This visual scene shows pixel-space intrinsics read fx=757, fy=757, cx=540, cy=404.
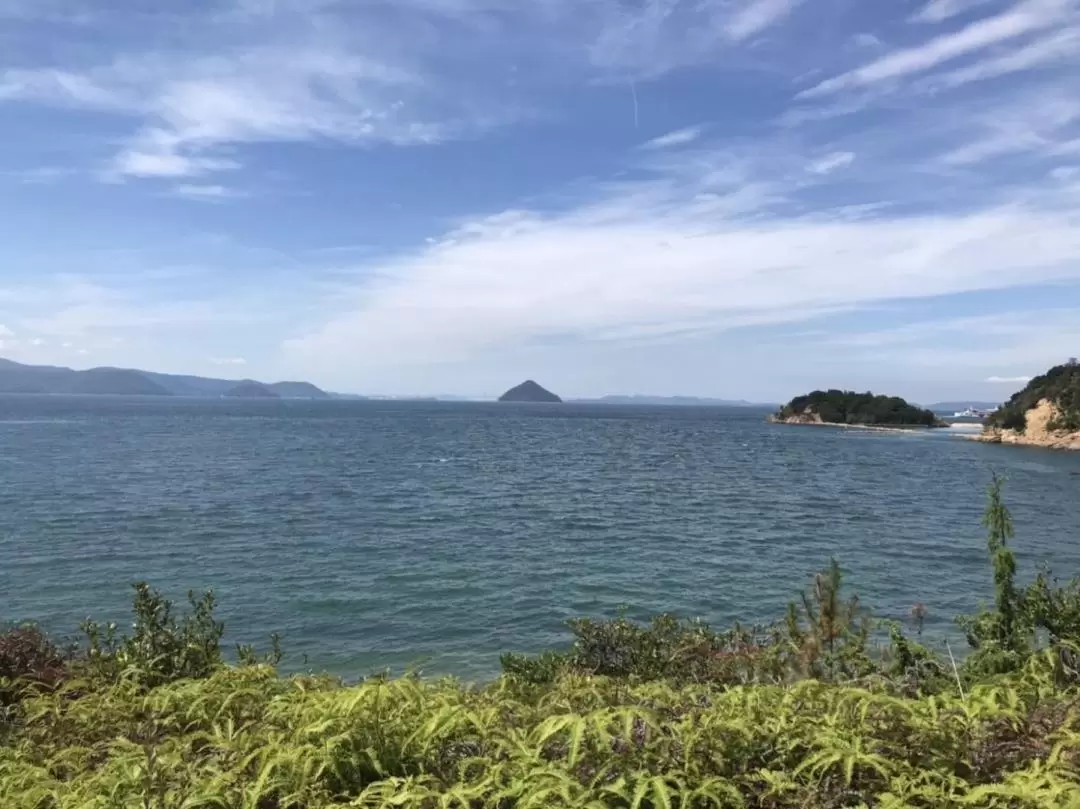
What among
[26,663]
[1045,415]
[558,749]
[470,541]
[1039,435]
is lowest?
[470,541]

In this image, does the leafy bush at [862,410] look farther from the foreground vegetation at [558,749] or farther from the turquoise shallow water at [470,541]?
the foreground vegetation at [558,749]

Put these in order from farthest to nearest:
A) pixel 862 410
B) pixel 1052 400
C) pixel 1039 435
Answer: pixel 862 410, pixel 1052 400, pixel 1039 435

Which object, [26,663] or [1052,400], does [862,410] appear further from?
[26,663]

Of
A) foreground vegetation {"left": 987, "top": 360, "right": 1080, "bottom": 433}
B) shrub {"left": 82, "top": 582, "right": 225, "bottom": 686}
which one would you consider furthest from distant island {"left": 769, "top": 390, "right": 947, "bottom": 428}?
shrub {"left": 82, "top": 582, "right": 225, "bottom": 686}

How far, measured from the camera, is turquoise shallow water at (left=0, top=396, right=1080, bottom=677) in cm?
2067

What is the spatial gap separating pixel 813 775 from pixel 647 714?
721mm

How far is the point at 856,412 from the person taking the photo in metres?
162

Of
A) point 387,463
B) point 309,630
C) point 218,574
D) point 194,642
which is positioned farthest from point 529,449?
point 194,642

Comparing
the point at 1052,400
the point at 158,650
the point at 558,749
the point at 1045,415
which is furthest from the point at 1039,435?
the point at 558,749

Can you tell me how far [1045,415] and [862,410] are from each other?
61658 millimetres

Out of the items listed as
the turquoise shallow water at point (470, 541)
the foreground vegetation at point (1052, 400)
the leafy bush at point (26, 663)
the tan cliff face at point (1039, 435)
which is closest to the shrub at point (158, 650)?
the leafy bush at point (26, 663)

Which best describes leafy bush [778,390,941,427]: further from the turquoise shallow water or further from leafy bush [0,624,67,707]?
leafy bush [0,624,67,707]

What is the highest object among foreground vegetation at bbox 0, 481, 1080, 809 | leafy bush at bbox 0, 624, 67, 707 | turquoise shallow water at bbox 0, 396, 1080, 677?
foreground vegetation at bbox 0, 481, 1080, 809

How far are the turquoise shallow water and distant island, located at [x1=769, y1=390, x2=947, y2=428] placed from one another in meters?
93.2
